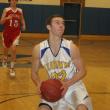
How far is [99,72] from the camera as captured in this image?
30.0ft

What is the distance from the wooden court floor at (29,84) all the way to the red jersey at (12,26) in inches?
30.0

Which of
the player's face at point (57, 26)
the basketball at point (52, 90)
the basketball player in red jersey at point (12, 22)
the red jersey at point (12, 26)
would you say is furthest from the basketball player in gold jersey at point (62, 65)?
the red jersey at point (12, 26)

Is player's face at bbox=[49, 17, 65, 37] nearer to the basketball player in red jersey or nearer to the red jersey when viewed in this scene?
the basketball player in red jersey

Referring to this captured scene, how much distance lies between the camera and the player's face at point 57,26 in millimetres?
4142

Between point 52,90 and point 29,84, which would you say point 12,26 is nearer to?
point 29,84

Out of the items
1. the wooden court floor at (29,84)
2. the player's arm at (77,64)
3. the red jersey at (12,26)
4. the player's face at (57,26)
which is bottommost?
the wooden court floor at (29,84)

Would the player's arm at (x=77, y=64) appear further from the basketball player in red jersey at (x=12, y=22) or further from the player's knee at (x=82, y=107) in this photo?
the basketball player in red jersey at (x=12, y=22)

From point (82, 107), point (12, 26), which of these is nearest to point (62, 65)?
point (82, 107)

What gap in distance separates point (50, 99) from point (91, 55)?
8478 mm

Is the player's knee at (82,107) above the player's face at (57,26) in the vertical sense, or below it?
below

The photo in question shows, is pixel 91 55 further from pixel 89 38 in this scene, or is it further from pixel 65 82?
pixel 65 82

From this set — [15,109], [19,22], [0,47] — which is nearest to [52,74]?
[15,109]

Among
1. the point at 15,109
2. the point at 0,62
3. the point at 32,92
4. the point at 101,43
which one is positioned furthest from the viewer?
the point at 101,43

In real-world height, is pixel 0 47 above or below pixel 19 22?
below
